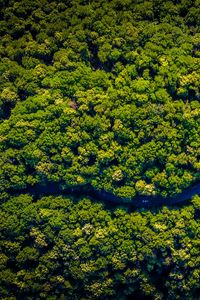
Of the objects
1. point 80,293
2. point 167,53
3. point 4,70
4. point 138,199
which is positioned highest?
point 167,53

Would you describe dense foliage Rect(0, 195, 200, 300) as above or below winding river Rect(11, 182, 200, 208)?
below

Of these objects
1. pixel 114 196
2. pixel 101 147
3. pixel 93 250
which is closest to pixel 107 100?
pixel 101 147

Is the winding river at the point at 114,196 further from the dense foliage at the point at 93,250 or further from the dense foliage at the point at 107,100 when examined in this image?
the dense foliage at the point at 107,100

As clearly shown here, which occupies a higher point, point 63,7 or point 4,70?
point 63,7

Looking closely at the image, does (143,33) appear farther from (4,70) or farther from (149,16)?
(4,70)

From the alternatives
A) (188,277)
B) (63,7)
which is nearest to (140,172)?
(188,277)

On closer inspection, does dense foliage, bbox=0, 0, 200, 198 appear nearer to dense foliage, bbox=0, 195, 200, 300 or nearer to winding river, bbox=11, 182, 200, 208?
winding river, bbox=11, 182, 200, 208

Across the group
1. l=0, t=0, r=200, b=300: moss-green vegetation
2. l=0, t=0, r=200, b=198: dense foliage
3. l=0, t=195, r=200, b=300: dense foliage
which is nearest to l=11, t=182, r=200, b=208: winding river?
l=0, t=0, r=200, b=300: moss-green vegetation

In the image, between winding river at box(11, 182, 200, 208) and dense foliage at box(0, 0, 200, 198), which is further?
winding river at box(11, 182, 200, 208)

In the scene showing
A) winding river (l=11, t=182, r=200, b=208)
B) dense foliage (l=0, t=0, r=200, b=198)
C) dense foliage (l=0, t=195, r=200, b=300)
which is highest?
dense foliage (l=0, t=0, r=200, b=198)
